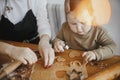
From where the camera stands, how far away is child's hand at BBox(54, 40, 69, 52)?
2.56 feet

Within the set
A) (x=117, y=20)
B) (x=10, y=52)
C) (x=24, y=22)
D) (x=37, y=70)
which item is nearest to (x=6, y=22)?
(x=24, y=22)

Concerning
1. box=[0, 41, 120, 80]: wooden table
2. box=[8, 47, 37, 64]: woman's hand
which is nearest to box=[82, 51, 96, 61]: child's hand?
box=[0, 41, 120, 80]: wooden table

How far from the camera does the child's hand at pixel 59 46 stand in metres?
0.78

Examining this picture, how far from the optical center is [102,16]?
2.70 feet

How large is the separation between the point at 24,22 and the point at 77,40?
249 mm

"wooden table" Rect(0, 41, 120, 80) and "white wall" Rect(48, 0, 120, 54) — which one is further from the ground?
"white wall" Rect(48, 0, 120, 54)

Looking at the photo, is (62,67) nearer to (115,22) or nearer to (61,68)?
(61,68)

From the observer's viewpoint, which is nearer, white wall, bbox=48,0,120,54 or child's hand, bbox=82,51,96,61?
child's hand, bbox=82,51,96,61

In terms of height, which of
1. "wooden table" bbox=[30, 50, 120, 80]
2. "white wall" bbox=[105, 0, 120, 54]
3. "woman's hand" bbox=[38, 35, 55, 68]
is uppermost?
"white wall" bbox=[105, 0, 120, 54]

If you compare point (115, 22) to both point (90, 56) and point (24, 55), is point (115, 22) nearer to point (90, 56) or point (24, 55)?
point (90, 56)

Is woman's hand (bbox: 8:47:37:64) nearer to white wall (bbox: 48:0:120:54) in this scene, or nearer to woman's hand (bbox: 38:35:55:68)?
woman's hand (bbox: 38:35:55:68)

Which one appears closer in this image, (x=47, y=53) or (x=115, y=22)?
(x=47, y=53)

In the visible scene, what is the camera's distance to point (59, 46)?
2.57 feet

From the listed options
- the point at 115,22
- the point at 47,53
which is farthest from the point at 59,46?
the point at 115,22
